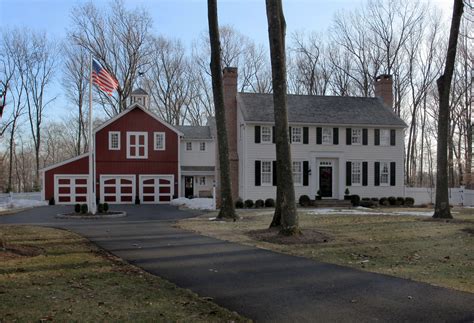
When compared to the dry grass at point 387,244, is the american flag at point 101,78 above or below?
above

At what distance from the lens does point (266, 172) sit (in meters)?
28.6

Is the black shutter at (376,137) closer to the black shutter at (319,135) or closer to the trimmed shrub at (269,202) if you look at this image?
the black shutter at (319,135)

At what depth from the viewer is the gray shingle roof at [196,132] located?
1513 inches

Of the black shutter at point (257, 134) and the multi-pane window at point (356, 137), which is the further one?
the multi-pane window at point (356, 137)

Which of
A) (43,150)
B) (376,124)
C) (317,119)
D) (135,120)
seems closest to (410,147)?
(376,124)

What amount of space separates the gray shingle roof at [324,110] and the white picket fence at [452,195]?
490 cm

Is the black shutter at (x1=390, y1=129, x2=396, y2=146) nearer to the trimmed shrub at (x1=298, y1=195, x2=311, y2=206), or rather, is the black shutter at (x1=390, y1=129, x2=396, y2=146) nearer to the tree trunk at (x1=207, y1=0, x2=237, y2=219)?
the trimmed shrub at (x1=298, y1=195, x2=311, y2=206)

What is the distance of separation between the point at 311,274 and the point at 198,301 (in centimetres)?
253

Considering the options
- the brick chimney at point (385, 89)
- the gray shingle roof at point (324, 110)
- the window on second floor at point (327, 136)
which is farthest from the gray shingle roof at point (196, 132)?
the brick chimney at point (385, 89)

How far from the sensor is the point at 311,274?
7539mm

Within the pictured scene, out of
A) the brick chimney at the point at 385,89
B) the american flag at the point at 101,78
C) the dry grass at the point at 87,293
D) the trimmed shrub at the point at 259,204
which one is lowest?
the trimmed shrub at the point at 259,204

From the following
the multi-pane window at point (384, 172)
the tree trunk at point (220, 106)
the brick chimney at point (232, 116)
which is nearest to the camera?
the tree trunk at point (220, 106)

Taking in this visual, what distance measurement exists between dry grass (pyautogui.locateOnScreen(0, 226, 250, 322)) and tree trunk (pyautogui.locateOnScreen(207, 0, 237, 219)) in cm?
938

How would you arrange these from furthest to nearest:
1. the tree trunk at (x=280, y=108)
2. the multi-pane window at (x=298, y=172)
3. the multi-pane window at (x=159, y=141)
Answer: the multi-pane window at (x=159, y=141) < the multi-pane window at (x=298, y=172) < the tree trunk at (x=280, y=108)
